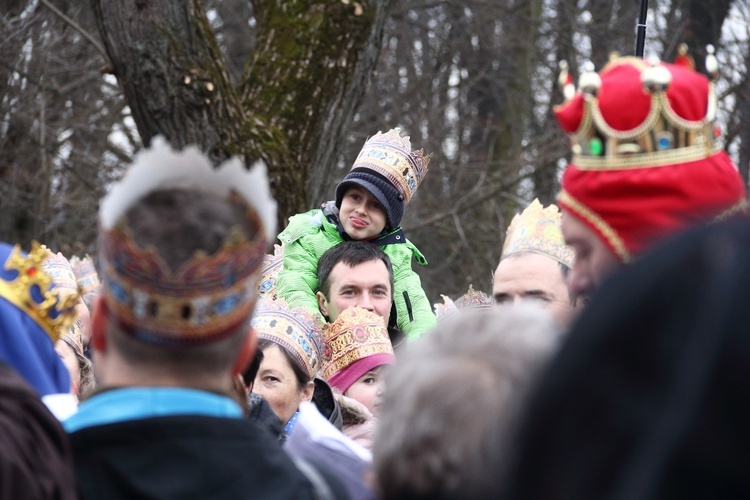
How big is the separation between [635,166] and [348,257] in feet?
9.64

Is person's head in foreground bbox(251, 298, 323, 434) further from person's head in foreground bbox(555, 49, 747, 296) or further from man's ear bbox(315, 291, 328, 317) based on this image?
person's head in foreground bbox(555, 49, 747, 296)

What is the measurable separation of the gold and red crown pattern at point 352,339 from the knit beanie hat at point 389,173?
2.63 ft

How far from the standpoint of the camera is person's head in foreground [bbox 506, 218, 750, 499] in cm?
106

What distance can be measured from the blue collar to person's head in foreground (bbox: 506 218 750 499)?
3.22 feet

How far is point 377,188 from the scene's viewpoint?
566 centimetres

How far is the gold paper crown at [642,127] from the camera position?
253cm

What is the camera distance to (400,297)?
5742 millimetres

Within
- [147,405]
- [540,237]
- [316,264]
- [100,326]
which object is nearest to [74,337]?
[316,264]

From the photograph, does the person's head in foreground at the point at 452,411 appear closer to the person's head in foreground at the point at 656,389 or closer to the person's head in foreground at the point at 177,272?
the person's head in foreground at the point at 177,272

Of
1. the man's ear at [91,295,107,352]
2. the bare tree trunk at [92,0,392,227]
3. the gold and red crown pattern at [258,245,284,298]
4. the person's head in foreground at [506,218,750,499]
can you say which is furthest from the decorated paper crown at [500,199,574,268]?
the person's head in foreground at [506,218,750,499]

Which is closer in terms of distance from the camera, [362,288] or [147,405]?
[147,405]

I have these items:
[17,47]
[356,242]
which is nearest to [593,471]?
[356,242]

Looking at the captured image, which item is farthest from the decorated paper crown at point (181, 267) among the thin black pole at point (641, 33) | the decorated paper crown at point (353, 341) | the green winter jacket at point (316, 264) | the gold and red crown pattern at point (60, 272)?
the green winter jacket at point (316, 264)

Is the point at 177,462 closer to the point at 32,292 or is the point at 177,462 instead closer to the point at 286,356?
the point at 32,292
